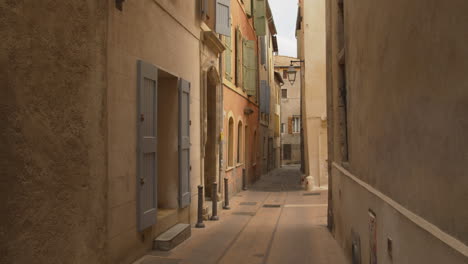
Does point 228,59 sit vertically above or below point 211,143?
above

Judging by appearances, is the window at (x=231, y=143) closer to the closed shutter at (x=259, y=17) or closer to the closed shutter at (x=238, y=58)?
the closed shutter at (x=238, y=58)

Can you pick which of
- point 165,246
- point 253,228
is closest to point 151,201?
point 165,246

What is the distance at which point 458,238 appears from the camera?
253cm

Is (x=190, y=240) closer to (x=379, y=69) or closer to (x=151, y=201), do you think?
(x=151, y=201)

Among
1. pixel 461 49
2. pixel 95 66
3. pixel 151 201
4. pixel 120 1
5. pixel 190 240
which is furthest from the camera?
pixel 190 240

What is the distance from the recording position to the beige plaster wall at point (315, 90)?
17.9 m

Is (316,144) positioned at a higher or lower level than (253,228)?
higher

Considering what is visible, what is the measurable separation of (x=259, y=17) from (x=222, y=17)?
11.9 m

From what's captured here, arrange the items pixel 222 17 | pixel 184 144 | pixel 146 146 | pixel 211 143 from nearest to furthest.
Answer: pixel 146 146 < pixel 184 144 < pixel 222 17 < pixel 211 143

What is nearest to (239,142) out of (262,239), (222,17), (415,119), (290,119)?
(222,17)

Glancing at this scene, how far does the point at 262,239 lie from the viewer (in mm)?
8938

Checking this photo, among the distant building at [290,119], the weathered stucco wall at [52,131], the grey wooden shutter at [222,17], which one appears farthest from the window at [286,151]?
the weathered stucco wall at [52,131]

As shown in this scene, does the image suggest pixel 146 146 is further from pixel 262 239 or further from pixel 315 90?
pixel 315 90

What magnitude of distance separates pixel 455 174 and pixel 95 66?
3.62 metres
